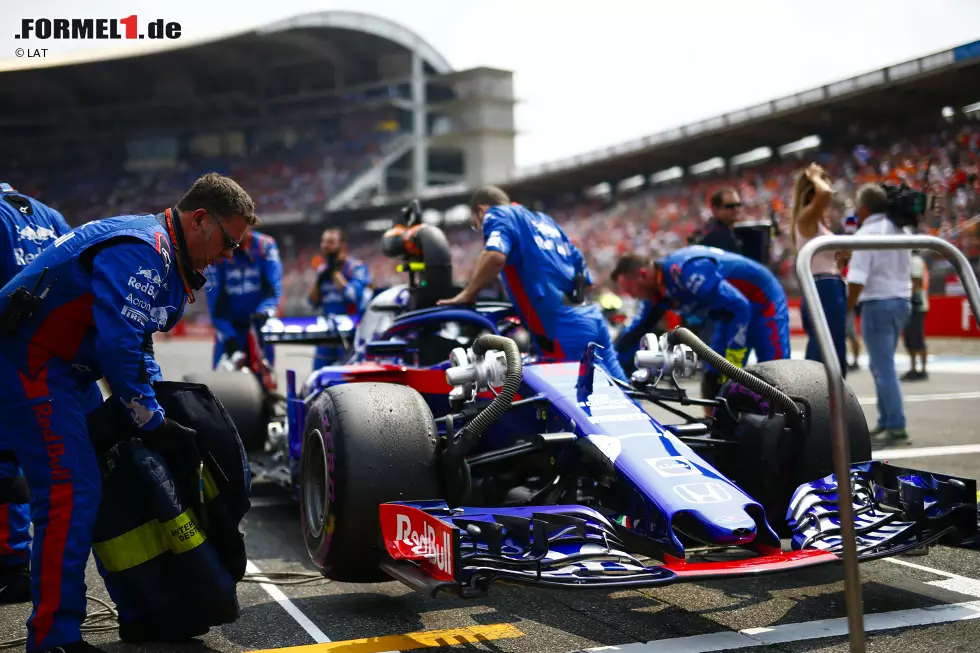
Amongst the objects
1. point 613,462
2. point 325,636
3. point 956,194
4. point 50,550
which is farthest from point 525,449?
point 956,194

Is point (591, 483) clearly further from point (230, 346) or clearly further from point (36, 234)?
point (230, 346)

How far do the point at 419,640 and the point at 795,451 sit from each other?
1724mm

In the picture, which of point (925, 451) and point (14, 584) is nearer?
point (14, 584)

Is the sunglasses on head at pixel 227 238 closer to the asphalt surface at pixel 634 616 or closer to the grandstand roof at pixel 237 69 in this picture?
the asphalt surface at pixel 634 616

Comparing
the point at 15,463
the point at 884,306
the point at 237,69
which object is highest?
the point at 237,69

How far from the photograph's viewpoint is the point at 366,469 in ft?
12.3

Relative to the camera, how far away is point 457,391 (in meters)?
4.45

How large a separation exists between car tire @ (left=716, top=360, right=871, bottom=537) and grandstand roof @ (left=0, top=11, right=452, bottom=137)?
3659cm

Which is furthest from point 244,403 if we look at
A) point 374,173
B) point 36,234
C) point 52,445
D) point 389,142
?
point 389,142

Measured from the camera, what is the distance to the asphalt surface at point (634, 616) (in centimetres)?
332

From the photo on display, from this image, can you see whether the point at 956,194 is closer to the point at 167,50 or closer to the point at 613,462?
the point at 613,462

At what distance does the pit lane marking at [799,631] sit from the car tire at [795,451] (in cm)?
57

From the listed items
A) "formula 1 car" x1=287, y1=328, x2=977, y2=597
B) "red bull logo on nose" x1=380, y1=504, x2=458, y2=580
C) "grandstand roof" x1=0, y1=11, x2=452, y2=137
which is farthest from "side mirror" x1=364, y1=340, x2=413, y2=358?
"grandstand roof" x1=0, y1=11, x2=452, y2=137

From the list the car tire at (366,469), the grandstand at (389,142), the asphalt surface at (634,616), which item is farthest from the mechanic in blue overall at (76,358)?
the grandstand at (389,142)
